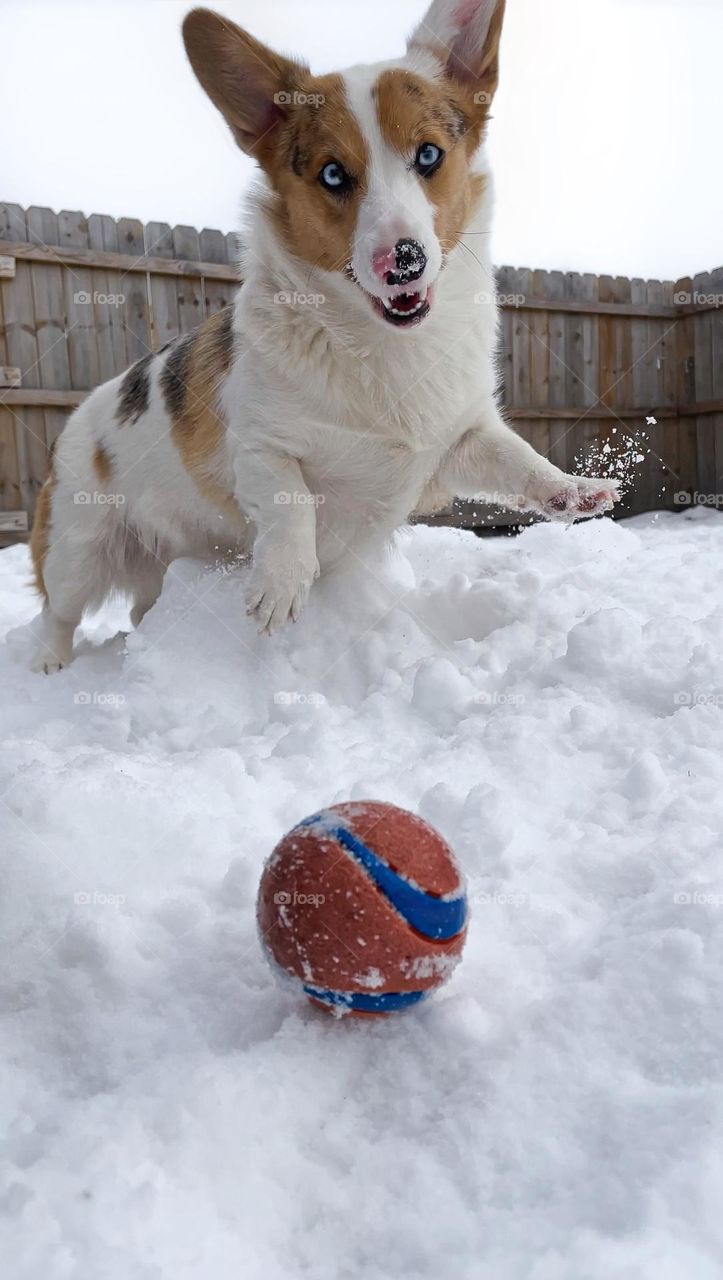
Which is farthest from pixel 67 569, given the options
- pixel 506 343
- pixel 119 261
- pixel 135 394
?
pixel 506 343

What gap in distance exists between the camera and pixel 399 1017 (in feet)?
4.21

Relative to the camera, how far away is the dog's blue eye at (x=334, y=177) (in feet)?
7.82

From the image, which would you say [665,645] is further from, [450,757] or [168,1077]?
[168,1077]

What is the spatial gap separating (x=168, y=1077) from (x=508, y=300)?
828cm

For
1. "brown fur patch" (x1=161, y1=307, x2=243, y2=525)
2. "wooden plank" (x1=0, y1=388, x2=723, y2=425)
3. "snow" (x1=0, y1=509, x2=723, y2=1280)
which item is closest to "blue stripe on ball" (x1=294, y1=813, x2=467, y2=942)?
"snow" (x1=0, y1=509, x2=723, y2=1280)

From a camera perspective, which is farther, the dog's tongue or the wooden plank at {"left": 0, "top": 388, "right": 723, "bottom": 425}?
the wooden plank at {"left": 0, "top": 388, "right": 723, "bottom": 425}

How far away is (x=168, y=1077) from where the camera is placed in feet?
3.81

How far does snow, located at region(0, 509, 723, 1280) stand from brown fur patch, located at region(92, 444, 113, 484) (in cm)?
129

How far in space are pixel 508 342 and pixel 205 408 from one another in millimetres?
6200

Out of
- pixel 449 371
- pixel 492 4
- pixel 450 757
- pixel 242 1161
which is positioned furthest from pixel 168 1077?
pixel 492 4

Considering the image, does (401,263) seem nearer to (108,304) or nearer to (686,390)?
(108,304)

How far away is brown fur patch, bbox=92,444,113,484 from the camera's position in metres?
3.60

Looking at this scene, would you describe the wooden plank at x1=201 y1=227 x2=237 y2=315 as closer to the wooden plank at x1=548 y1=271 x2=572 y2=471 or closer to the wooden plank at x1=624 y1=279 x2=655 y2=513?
the wooden plank at x1=548 y1=271 x2=572 y2=471

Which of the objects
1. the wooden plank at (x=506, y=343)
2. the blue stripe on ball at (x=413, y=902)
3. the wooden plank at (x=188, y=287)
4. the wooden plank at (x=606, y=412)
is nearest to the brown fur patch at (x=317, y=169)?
the blue stripe on ball at (x=413, y=902)
